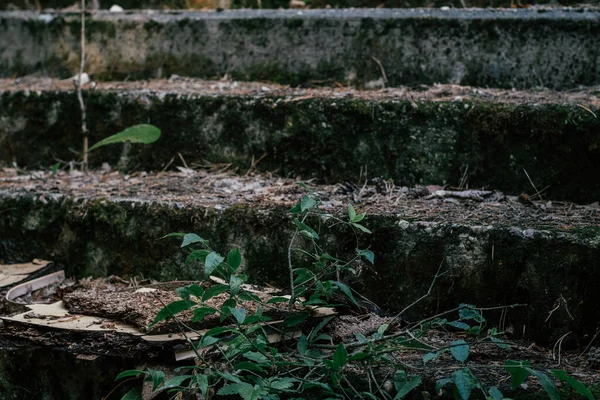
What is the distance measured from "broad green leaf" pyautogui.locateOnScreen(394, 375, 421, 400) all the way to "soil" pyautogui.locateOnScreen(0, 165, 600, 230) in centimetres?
76

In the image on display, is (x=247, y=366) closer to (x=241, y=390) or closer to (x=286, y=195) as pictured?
(x=241, y=390)

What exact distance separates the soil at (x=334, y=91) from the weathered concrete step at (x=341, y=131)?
10 mm

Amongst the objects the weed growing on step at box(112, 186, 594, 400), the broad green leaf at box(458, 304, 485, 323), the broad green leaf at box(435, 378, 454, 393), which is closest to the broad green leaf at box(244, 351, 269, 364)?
the weed growing on step at box(112, 186, 594, 400)

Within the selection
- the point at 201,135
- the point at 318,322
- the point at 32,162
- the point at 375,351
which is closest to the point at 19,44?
the point at 32,162

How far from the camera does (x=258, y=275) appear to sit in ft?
8.29

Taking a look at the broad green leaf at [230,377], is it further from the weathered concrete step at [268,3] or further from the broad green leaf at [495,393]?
the weathered concrete step at [268,3]

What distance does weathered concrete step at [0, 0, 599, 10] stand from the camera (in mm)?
4074

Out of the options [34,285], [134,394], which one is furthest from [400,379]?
[34,285]

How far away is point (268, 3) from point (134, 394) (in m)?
3.39

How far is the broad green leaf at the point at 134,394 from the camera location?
189 cm

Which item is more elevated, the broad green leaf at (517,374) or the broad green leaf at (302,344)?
the broad green leaf at (517,374)

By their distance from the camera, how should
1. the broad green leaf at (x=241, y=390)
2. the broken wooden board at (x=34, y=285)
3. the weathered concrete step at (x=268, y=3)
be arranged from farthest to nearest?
the weathered concrete step at (x=268, y=3)
the broken wooden board at (x=34, y=285)
the broad green leaf at (x=241, y=390)

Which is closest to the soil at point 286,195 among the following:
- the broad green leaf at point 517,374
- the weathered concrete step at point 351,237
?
the weathered concrete step at point 351,237

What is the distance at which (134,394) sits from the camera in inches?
74.9
